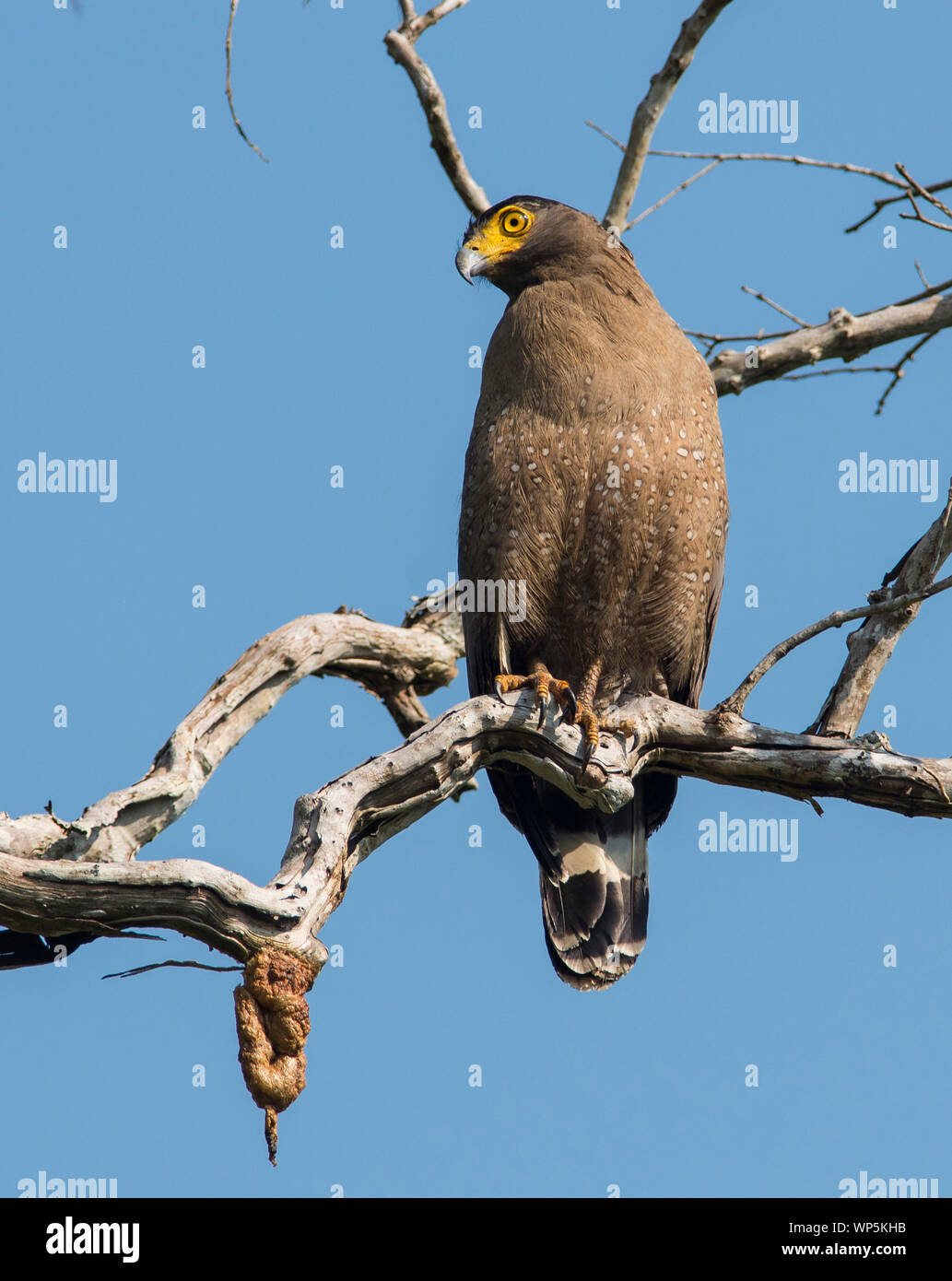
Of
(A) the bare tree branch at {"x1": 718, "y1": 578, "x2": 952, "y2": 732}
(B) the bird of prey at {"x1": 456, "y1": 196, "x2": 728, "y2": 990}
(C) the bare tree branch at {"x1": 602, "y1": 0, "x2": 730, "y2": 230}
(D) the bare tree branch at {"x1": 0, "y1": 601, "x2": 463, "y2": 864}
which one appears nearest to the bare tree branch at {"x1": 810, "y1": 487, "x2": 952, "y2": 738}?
A: (A) the bare tree branch at {"x1": 718, "y1": 578, "x2": 952, "y2": 732}

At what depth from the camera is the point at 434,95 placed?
7.25m

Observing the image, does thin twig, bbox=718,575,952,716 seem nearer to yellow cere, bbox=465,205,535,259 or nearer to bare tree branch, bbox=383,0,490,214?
yellow cere, bbox=465,205,535,259

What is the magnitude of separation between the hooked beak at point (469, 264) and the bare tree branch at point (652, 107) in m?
1.43

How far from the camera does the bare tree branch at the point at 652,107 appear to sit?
7207mm

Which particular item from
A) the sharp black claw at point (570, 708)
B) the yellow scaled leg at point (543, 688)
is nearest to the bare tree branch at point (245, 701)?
the yellow scaled leg at point (543, 688)

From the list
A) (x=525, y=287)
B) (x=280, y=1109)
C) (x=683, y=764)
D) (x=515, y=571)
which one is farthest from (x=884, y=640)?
(x=280, y=1109)

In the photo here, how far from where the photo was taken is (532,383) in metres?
6.19

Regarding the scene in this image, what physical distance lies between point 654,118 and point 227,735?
13.3 ft

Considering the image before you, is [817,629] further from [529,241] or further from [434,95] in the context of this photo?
[434,95]

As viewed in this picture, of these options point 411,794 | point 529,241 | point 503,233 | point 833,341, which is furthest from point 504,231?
point 411,794

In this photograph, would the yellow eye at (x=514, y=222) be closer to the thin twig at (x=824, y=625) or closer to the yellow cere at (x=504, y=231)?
the yellow cere at (x=504, y=231)

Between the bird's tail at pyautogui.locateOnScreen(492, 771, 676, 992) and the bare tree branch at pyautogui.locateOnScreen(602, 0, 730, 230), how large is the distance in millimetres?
3313

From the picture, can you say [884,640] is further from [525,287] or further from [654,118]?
[654,118]

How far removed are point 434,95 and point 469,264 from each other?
1253 mm
